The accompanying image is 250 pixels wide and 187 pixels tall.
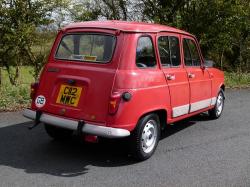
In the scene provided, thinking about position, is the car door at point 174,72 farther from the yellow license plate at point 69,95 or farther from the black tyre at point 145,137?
the yellow license plate at point 69,95

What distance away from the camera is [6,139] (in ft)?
22.6

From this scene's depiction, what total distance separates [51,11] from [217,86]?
22.1ft

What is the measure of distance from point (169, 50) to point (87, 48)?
141cm

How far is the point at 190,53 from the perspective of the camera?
298 inches

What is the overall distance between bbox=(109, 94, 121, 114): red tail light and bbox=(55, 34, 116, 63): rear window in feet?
1.97

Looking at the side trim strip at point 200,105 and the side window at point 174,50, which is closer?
the side window at point 174,50

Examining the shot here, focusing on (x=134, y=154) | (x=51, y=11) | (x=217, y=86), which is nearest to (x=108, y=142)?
(x=134, y=154)

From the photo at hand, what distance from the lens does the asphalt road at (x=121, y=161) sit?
5.28 meters

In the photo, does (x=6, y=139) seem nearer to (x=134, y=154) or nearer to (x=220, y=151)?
(x=134, y=154)

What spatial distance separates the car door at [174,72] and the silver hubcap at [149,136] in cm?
59

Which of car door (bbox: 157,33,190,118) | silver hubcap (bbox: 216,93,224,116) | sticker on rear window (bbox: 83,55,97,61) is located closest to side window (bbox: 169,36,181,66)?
car door (bbox: 157,33,190,118)

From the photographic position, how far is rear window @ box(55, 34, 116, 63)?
5973 mm

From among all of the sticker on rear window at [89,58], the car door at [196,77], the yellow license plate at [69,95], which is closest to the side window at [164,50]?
the car door at [196,77]

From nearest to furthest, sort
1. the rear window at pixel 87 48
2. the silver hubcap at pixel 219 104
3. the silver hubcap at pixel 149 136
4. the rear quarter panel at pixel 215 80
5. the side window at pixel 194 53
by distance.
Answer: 1. the rear window at pixel 87 48
2. the silver hubcap at pixel 149 136
3. the side window at pixel 194 53
4. the rear quarter panel at pixel 215 80
5. the silver hubcap at pixel 219 104
